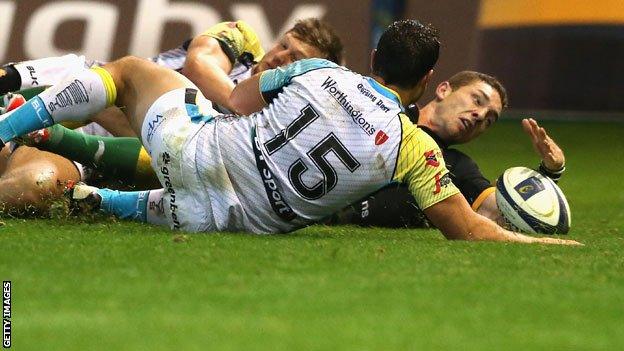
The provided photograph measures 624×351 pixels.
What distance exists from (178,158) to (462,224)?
1.32 metres

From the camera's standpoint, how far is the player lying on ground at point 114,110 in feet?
23.0

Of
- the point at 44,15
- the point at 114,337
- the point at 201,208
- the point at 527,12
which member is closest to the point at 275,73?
the point at 201,208

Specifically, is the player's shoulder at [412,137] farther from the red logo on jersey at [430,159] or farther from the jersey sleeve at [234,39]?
the jersey sleeve at [234,39]

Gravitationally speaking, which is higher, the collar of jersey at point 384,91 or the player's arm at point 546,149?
the collar of jersey at point 384,91

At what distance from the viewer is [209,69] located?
309 inches

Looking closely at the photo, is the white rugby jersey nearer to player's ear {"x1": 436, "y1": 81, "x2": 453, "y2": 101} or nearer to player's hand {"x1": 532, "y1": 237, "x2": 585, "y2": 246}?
player's hand {"x1": 532, "y1": 237, "x2": 585, "y2": 246}

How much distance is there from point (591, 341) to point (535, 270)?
4.24 feet

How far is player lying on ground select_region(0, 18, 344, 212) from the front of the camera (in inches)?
276

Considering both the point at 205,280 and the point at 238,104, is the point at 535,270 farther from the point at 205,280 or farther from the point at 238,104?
the point at 238,104

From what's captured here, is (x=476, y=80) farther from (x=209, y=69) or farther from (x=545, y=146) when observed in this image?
(x=209, y=69)

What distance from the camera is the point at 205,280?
192 inches

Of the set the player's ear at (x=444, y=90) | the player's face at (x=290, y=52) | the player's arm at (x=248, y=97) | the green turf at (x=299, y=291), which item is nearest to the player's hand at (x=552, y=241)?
the green turf at (x=299, y=291)

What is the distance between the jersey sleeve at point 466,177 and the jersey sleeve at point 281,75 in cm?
147

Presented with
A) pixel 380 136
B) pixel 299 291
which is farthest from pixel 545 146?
pixel 299 291
